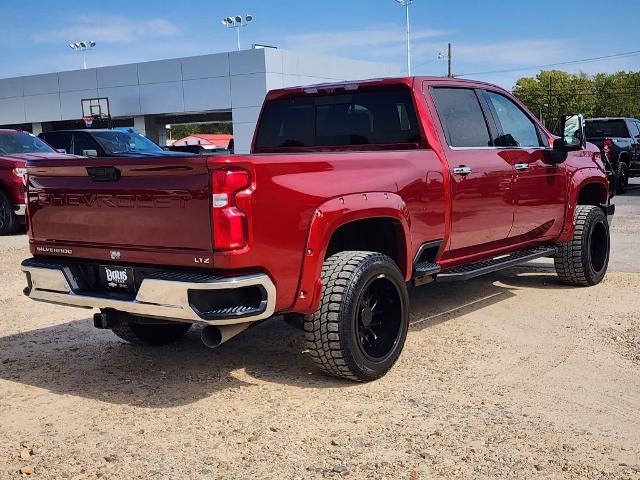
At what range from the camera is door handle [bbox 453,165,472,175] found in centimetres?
544

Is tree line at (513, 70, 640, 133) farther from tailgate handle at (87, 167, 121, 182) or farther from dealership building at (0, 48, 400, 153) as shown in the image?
tailgate handle at (87, 167, 121, 182)

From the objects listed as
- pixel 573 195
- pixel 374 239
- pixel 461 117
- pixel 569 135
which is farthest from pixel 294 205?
pixel 573 195

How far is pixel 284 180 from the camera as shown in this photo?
4117mm

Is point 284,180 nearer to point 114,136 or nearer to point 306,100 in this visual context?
point 306,100

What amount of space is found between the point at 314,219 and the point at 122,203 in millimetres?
1112

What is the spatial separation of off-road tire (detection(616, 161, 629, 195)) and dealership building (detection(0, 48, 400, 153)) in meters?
24.2

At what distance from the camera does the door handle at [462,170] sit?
17.9 feet

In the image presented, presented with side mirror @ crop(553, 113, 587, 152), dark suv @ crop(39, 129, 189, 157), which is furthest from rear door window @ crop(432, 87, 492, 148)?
dark suv @ crop(39, 129, 189, 157)

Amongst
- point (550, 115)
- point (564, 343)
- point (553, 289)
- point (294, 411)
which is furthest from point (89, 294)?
point (550, 115)

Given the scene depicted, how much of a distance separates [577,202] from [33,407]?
5708 mm

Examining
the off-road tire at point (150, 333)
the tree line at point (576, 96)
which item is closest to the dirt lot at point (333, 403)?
the off-road tire at point (150, 333)

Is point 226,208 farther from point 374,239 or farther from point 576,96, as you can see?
point 576,96

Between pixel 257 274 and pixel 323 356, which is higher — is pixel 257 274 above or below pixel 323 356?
above

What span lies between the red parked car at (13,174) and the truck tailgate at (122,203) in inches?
307
